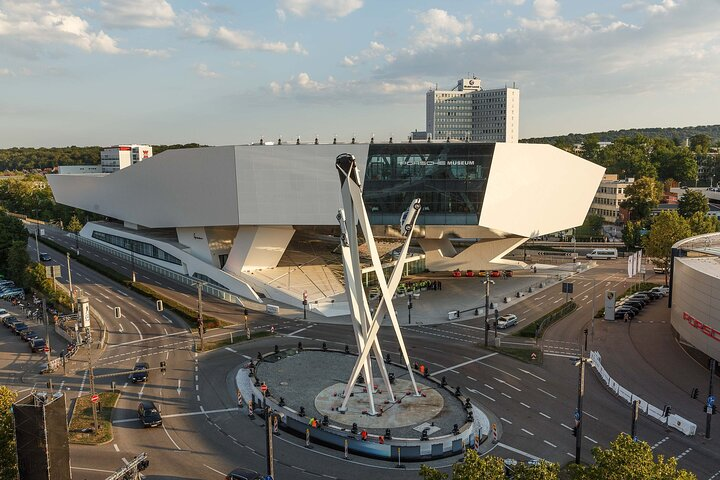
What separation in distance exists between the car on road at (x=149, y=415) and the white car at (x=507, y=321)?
31658 millimetres

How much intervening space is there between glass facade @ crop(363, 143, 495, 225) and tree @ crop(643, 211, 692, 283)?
27.4m

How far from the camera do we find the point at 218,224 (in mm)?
66812

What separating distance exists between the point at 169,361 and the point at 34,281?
31.3m

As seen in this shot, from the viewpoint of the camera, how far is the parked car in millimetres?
46353

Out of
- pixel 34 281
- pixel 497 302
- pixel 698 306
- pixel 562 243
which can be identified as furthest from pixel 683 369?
pixel 562 243

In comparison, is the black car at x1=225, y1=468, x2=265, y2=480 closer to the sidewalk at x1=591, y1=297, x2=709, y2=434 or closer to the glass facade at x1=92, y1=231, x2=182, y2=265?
the sidewalk at x1=591, y1=297, x2=709, y2=434

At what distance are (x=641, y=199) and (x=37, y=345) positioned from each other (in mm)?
103205

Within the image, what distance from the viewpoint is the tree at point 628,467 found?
695 inches

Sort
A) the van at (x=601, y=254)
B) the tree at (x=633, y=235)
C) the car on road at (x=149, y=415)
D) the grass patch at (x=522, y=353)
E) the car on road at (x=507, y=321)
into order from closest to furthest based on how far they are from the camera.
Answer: the car on road at (x=149, y=415) < the grass patch at (x=522, y=353) < the car on road at (x=507, y=321) < the van at (x=601, y=254) < the tree at (x=633, y=235)

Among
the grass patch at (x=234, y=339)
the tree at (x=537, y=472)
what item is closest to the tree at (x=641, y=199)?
the grass patch at (x=234, y=339)

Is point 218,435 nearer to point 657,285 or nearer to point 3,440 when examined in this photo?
point 3,440

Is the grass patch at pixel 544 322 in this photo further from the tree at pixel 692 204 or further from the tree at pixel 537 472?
the tree at pixel 692 204

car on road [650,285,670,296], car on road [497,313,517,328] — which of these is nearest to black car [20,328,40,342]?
car on road [497,313,517,328]

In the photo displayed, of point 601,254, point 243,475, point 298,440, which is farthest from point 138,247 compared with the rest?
point 601,254
